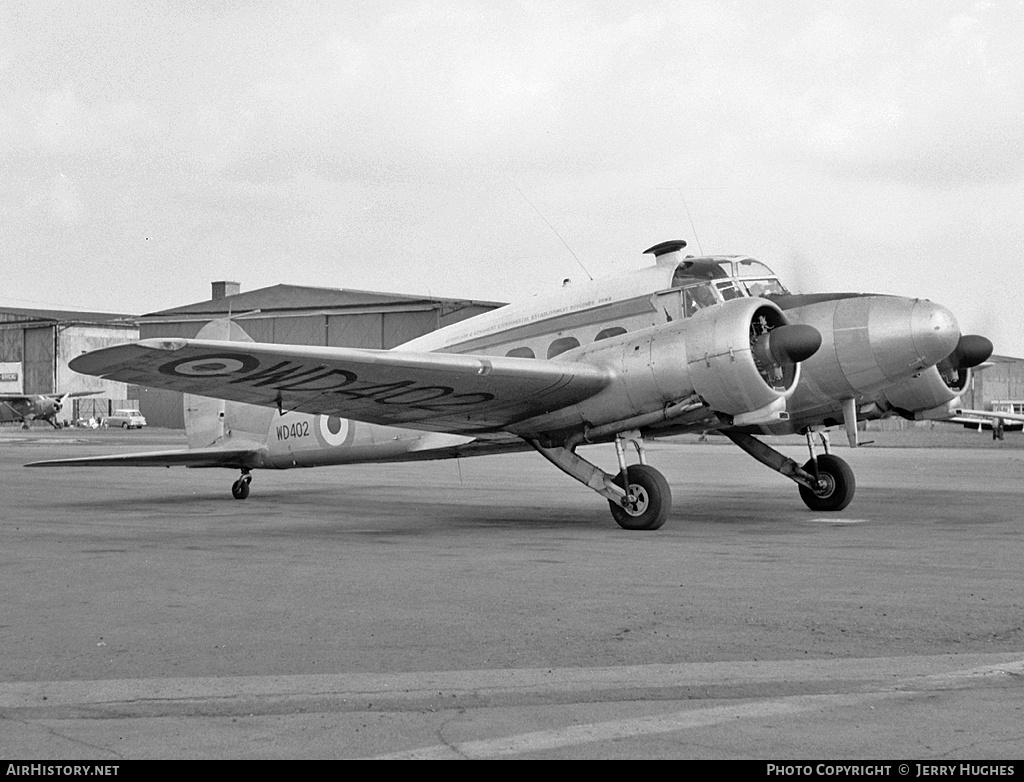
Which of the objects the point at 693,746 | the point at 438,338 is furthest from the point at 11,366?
the point at 693,746

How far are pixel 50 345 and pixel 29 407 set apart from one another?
8864mm

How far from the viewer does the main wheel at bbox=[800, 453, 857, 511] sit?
15.8 meters

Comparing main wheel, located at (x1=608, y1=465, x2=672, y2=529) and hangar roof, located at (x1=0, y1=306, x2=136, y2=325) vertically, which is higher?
hangar roof, located at (x1=0, y1=306, x2=136, y2=325)

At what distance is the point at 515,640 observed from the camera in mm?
6438

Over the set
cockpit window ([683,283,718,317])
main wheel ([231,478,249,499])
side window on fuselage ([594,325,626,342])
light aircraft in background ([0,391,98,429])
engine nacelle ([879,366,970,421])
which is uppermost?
light aircraft in background ([0,391,98,429])

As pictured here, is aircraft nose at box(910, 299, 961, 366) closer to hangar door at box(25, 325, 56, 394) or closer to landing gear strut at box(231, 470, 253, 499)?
landing gear strut at box(231, 470, 253, 499)

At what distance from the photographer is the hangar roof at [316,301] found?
6278 centimetres

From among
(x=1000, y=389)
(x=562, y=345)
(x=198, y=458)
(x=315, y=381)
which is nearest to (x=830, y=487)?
(x=562, y=345)

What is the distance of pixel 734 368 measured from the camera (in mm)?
12562

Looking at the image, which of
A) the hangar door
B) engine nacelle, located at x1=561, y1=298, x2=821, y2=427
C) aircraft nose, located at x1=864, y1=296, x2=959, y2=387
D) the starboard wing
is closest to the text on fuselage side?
engine nacelle, located at x1=561, y1=298, x2=821, y2=427

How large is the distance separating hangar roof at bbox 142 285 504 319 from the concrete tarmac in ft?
159

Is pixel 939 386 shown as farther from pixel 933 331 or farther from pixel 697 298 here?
pixel 697 298

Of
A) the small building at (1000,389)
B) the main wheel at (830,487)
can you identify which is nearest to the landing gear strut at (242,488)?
the main wheel at (830,487)
